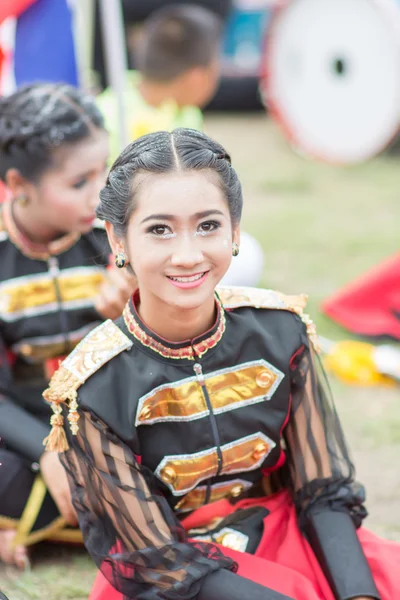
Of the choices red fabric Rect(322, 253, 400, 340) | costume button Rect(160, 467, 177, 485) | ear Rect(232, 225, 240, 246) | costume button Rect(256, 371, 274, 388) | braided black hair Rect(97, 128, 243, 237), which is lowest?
red fabric Rect(322, 253, 400, 340)

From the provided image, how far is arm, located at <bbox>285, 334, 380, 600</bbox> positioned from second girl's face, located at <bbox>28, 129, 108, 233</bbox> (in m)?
0.81

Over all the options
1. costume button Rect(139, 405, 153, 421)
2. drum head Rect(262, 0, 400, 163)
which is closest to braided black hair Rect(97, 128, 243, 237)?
costume button Rect(139, 405, 153, 421)

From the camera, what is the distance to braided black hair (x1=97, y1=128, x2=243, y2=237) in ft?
4.65

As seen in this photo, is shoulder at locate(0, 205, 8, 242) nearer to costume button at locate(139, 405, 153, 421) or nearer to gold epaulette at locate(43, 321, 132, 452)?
gold epaulette at locate(43, 321, 132, 452)

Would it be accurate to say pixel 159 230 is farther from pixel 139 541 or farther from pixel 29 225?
pixel 29 225

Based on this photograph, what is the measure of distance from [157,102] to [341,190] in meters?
2.21

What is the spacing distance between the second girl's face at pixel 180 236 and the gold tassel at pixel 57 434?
0.28 m

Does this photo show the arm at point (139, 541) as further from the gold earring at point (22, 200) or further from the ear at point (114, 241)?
the gold earring at point (22, 200)

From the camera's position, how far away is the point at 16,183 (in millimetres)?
2236

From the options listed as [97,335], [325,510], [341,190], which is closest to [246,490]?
[325,510]

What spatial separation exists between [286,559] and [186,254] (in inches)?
25.3

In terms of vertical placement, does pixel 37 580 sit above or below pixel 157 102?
below

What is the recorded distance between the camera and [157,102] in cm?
405

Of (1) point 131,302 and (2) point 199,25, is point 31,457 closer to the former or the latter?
(1) point 131,302
